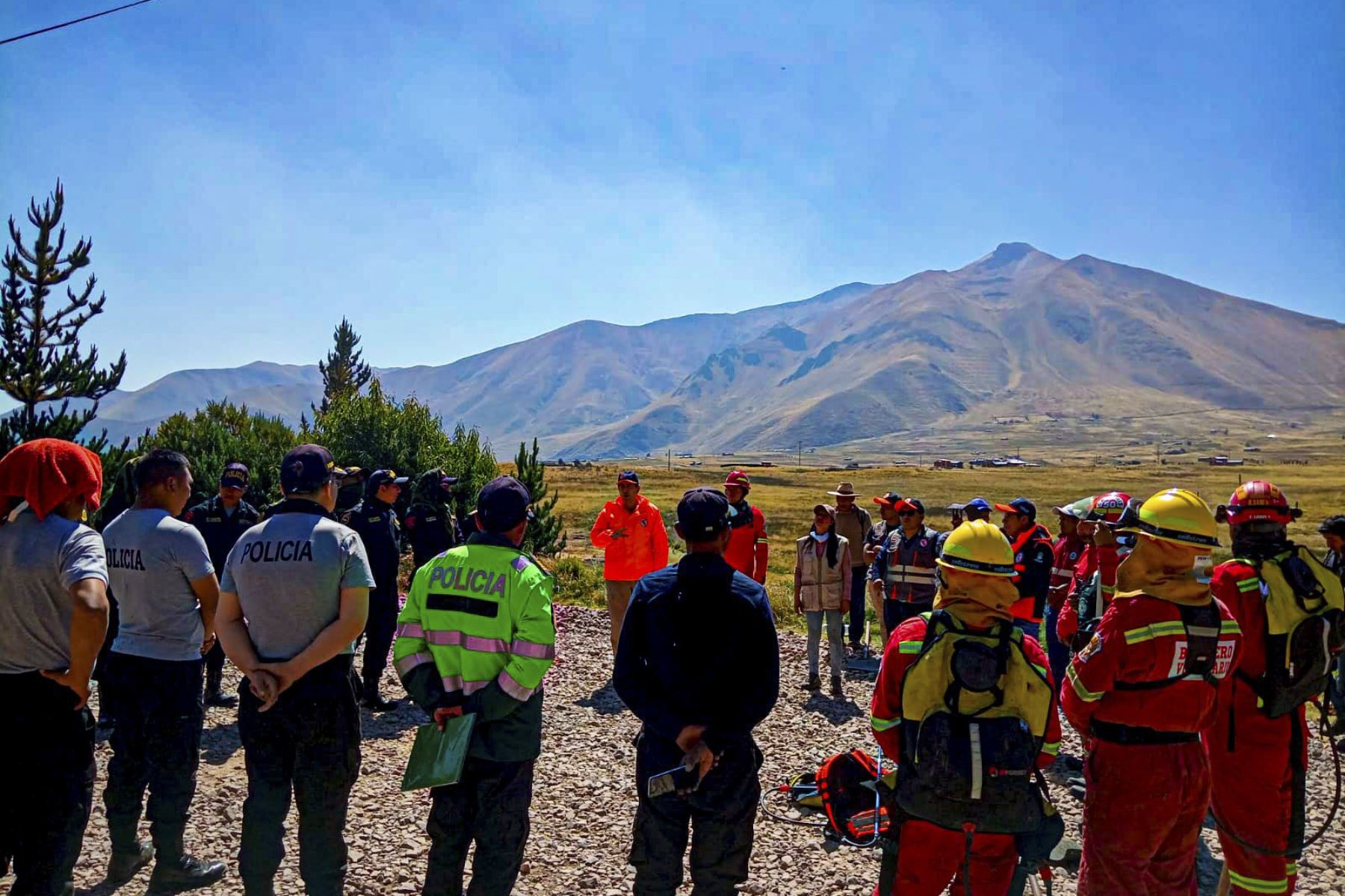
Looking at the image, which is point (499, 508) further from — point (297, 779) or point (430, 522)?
point (430, 522)

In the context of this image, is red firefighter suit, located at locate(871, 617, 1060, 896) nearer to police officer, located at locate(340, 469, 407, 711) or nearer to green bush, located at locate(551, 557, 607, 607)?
police officer, located at locate(340, 469, 407, 711)

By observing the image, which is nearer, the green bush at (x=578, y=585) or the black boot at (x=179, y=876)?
the black boot at (x=179, y=876)

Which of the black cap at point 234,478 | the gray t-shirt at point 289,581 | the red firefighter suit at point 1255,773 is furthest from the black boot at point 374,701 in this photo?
the red firefighter suit at point 1255,773

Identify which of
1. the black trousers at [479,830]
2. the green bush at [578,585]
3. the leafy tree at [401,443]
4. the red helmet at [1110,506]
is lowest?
the green bush at [578,585]

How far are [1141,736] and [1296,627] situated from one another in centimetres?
145

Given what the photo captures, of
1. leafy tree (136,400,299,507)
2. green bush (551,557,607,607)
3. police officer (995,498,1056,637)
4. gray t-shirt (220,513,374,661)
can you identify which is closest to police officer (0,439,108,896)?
gray t-shirt (220,513,374,661)

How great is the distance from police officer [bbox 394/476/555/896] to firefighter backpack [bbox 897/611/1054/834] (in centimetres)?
166

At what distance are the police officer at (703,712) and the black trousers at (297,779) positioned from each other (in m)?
1.54

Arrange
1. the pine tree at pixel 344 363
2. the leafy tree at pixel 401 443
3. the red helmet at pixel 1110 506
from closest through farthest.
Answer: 1. the red helmet at pixel 1110 506
2. the leafy tree at pixel 401 443
3. the pine tree at pixel 344 363

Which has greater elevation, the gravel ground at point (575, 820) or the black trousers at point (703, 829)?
the black trousers at point (703, 829)

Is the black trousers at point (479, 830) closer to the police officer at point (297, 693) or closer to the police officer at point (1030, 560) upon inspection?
the police officer at point (297, 693)

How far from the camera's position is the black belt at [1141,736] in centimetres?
355

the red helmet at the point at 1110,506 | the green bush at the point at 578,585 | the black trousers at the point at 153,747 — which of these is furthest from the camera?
the green bush at the point at 578,585

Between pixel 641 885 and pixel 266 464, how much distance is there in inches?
674
